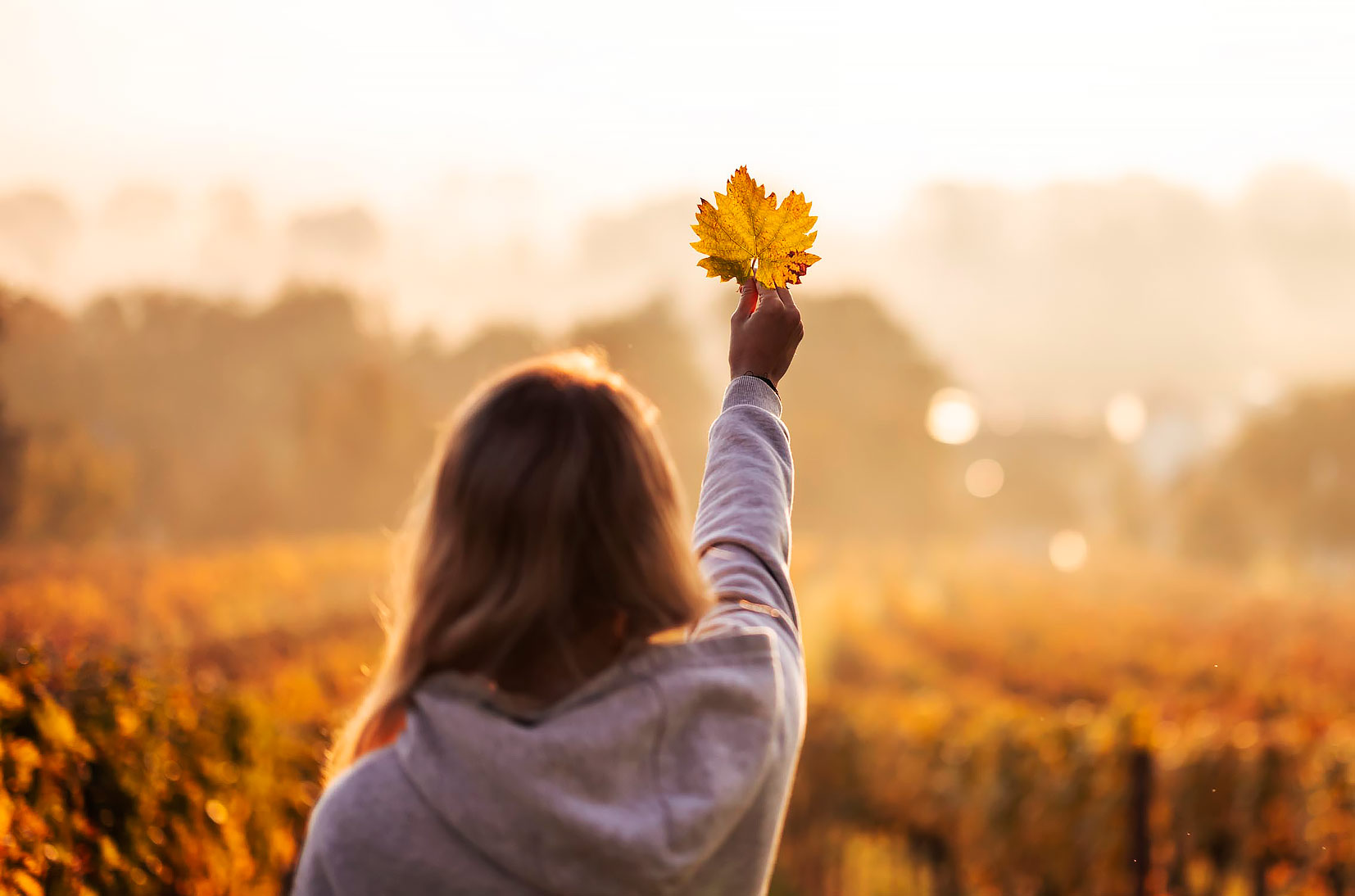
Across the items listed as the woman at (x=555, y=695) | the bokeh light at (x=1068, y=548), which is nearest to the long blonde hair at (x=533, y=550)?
the woman at (x=555, y=695)

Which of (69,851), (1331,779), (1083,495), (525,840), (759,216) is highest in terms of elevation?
(759,216)

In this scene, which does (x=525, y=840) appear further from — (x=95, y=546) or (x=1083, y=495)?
(x=1083, y=495)

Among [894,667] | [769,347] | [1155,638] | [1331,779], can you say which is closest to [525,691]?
[769,347]

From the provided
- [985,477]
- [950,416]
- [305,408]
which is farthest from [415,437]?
[985,477]

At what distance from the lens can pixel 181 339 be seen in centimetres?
2380

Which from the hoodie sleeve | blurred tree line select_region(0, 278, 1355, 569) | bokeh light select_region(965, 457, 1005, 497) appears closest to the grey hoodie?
the hoodie sleeve

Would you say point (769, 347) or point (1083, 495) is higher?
point (769, 347)

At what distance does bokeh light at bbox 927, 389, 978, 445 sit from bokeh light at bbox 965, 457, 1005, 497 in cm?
188

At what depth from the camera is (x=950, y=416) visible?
5612 centimetres

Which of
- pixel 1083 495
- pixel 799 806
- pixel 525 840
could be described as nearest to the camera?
pixel 525 840

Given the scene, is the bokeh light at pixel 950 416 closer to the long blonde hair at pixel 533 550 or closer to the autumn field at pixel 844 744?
the autumn field at pixel 844 744

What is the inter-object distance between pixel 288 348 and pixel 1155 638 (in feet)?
88.8

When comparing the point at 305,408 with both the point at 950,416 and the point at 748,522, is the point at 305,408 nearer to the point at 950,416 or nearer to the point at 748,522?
the point at 748,522

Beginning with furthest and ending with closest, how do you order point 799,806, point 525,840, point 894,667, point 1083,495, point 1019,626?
point 1083,495 < point 1019,626 < point 894,667 < point 799,806 < point 525,840
